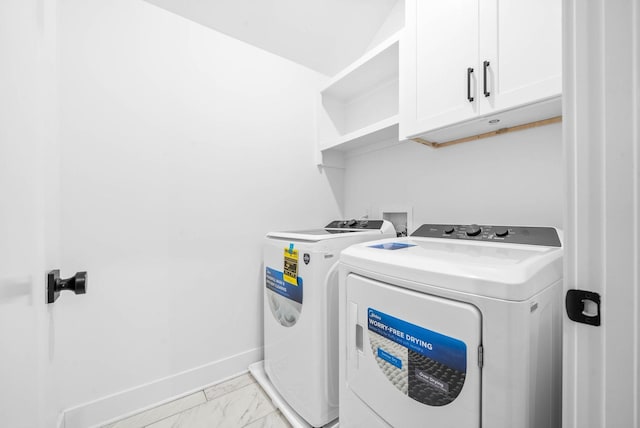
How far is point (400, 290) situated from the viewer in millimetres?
819

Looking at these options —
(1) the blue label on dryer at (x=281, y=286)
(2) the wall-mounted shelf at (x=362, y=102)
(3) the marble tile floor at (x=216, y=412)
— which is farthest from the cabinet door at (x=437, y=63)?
(3) the marble tile floor at (x=216, y=412)

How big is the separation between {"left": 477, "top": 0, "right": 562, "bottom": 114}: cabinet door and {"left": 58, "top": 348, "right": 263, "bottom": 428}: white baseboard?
6.98 feet

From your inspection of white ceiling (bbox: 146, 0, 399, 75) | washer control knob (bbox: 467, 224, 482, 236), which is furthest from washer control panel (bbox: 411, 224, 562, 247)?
white ceiling (bbox: 146, 0, 399, 75)

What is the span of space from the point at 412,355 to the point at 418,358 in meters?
0.02

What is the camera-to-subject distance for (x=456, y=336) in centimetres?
68

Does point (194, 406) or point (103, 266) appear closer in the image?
point (103, 266)

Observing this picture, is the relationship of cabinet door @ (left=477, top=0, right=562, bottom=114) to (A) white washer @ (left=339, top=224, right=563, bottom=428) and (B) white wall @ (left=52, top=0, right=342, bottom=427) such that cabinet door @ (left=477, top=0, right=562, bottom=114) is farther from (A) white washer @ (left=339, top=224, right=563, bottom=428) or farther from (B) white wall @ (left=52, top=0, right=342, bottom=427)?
(B) white wall @ (left=52, top=0, right=342, bottom=427)

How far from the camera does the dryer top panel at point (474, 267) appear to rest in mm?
624

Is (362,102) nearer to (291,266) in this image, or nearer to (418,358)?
(291,266)
